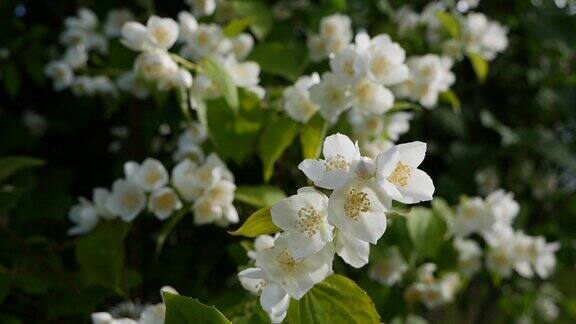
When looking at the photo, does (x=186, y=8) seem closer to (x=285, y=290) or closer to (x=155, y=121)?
(x=155, y=121)

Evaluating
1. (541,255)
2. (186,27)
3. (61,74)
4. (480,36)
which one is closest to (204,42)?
(186,27)

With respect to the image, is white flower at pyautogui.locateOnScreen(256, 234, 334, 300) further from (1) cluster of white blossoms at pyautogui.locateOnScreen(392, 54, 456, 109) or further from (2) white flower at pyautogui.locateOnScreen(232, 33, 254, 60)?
(1) cluster of white blossoms at pyautogui.locateOnScreen(392, 54, 456, 109)

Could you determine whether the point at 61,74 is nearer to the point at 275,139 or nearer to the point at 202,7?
the point at 202,7

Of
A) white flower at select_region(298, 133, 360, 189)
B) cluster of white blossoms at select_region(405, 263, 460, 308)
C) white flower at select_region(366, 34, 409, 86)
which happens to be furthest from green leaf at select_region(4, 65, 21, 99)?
white flower at select_region(298, 133, 360, 189)

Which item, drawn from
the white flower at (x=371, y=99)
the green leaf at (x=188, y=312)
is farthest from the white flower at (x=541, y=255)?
the green leaf at (x=188, y=312)

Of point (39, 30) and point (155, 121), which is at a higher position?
point (39, 30)

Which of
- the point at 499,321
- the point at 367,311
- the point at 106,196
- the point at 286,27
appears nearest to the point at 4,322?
the point at 106,196

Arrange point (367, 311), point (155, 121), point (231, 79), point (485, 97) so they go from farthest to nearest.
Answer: point (485, 97)
point (155, 121)
point (231, 79)
point (367, 311)
